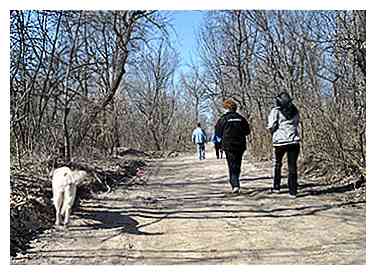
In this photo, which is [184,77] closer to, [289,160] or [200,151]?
[200,151]

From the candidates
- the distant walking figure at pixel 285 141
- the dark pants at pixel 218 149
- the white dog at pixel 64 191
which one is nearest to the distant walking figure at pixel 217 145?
the dark pants at pixel 218 149

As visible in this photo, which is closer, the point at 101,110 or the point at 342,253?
the point at 342,253

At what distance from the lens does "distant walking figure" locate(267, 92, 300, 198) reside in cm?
450

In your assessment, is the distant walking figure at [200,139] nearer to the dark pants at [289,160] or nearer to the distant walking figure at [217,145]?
the distant walking figure at [217,145]

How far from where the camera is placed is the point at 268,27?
15.2 ft

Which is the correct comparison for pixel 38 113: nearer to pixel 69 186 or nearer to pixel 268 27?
pixel 69 186

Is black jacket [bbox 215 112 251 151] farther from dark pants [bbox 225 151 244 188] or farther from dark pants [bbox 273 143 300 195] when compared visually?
dark pants [bbox 273 143 300 195]

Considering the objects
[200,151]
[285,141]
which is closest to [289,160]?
[285,141]

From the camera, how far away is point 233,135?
4.55 m

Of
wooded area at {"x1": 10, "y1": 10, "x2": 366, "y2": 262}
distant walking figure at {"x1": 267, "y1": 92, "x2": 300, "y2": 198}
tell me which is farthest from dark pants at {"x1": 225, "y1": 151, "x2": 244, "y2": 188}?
distant walking figure at {"x1": 267, "y1": 92, "x2": 300, "y2": 198}

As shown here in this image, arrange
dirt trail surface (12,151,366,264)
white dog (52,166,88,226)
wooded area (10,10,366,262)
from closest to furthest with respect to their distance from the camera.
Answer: dirt trail surface (12,151,366,264)
white dog (52,166,88,226)
wooded area (10,10,366,262)

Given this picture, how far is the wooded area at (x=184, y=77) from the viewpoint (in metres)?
4.42

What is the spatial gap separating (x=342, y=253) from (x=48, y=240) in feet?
5.65

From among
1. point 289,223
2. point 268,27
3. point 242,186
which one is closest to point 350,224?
point 289,223
